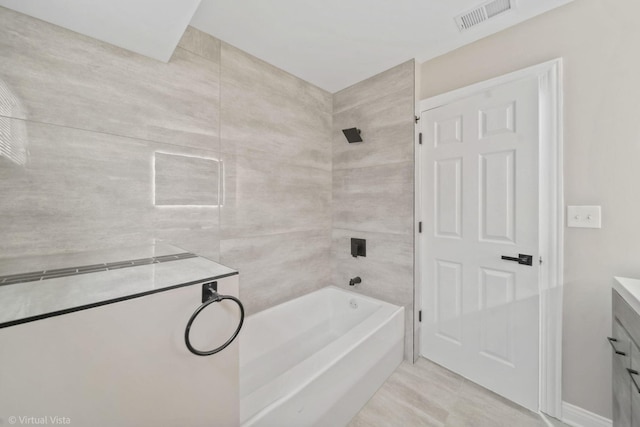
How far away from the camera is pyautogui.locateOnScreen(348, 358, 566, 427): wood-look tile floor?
1492mm

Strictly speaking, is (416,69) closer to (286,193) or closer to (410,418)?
(286,193)

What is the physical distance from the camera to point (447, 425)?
148 cm

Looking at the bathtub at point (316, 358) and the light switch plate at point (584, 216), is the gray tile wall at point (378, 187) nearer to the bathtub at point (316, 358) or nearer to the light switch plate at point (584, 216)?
the bathtub at point (316, 358)

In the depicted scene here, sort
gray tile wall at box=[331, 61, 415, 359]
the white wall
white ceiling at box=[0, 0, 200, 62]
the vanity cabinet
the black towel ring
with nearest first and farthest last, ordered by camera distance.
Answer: the black towel ring, the vanity cabinet, white ceiling at box=[0, 0, 200, 62], the white wall, gray tile wall at box=[331, 61, 415, 359]

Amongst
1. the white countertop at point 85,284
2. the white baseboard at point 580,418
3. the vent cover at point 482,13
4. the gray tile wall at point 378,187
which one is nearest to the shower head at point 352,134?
the gray tile wall at point 378,187

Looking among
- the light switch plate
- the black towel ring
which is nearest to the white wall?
the light switch plate

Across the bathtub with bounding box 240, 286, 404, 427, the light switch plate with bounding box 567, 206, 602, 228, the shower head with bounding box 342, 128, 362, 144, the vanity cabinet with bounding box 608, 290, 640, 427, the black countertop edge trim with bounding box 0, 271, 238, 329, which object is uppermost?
the shower head with bounding box 342, 128, 362, 144

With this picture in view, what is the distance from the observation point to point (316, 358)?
1381 millimetres

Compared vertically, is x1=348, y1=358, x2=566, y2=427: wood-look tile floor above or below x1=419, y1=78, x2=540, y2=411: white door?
below

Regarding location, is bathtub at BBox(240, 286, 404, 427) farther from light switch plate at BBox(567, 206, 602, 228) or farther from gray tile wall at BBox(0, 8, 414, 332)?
light switch plate at BBox(567, 206, 602, 228)

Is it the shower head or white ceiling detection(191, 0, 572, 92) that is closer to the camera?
white ceiling detection(191, 0, 572, 92)

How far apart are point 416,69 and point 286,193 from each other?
1.44 m

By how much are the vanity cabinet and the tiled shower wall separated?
1898 mm

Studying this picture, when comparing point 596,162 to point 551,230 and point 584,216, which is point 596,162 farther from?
point 551,230
